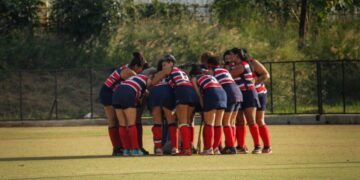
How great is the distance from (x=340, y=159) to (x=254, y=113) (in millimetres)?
3094

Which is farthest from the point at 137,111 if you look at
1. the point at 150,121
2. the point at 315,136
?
the point at 150,121

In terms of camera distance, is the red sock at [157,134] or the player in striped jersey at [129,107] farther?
the red sock at [157,134]

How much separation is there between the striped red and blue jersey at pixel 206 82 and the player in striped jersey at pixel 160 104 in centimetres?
56

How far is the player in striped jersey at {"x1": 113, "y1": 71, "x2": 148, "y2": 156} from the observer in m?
22.0

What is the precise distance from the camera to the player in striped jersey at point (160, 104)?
21969mm

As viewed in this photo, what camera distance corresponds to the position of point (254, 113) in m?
22.2

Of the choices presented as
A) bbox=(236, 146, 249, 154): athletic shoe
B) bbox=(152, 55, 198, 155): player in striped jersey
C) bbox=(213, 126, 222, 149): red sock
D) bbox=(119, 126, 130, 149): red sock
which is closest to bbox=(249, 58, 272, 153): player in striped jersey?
bbox=(236, 146, 249, 154): athletic shoe

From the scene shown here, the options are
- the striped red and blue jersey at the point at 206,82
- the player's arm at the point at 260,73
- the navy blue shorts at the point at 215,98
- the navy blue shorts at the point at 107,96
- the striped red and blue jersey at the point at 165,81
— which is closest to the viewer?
the navy blue shorts at the point at 215,98

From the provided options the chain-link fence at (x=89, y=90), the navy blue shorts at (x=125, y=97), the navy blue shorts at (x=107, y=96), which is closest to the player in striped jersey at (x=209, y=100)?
the navy blue shorts at (x=125, y=97)

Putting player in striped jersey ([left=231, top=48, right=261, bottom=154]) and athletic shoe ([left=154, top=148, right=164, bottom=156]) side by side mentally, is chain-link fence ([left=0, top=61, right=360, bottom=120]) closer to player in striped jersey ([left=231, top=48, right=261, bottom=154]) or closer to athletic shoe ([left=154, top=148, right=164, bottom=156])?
player in striped jersey ([left=231, top=48, right=261, bottom=154])

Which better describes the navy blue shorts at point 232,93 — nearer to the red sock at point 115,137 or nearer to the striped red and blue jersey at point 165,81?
the striped red and blue jersey at point 165,81

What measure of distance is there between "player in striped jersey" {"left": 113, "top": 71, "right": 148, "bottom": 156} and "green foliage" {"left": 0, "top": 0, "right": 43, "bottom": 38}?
23.1m

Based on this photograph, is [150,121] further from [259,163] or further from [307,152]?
[259,163]

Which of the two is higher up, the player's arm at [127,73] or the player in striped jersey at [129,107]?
the player's arm at [127,73]
